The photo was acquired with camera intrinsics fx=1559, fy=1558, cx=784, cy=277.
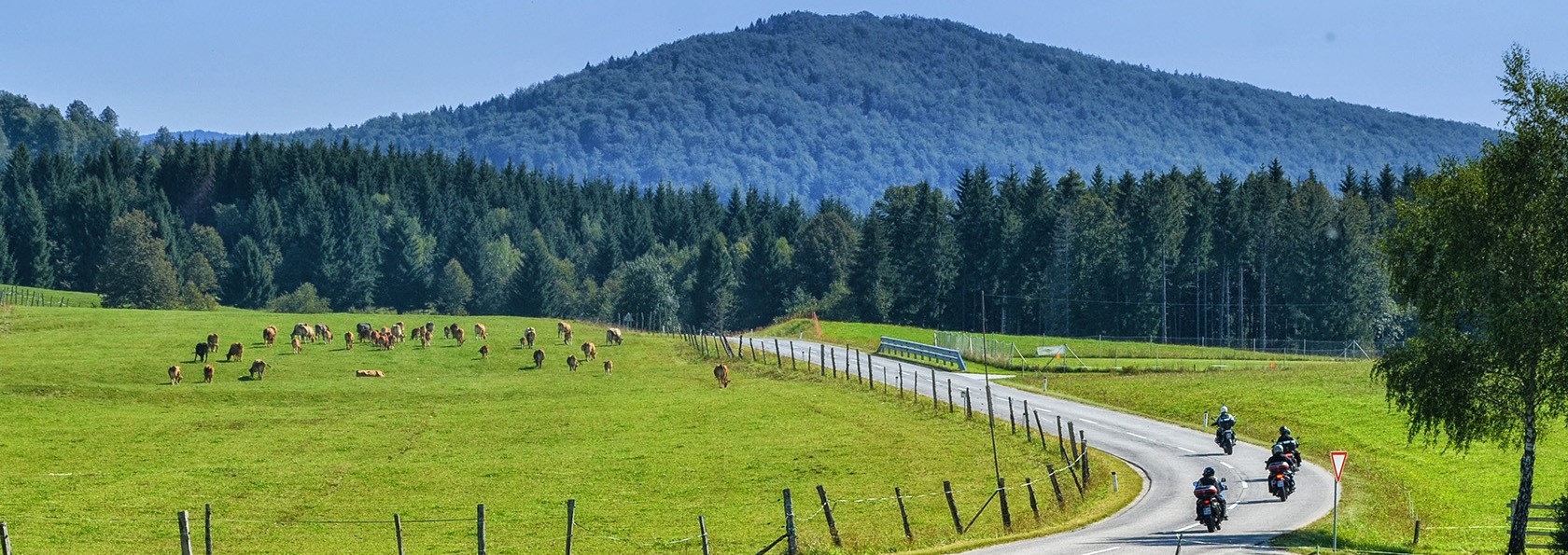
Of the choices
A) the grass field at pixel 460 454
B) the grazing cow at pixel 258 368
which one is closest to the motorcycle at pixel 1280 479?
the grass field at pixel 460 454

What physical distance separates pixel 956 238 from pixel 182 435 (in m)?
112

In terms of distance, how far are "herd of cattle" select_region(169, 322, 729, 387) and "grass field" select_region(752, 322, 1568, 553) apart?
2259 cm

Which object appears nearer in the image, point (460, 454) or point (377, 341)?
point (460, 454)

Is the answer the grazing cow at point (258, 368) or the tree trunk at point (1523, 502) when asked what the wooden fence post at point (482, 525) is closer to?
the tree trunk at point (1523, 502)

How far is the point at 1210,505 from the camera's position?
3900 cm

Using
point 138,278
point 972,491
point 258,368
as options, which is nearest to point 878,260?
point 138,278

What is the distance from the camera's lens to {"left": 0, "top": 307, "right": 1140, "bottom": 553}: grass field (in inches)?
1633

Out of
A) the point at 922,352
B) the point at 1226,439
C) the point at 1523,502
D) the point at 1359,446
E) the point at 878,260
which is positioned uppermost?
the point at 878,260

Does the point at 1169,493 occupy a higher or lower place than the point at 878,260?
lower

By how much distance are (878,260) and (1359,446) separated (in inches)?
4203

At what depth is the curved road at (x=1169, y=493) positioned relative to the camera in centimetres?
3662

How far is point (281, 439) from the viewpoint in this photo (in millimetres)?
60625

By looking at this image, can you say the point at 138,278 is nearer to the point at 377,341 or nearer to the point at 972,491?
the point at 377,341

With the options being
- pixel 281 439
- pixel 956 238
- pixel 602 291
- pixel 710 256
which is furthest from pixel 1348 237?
pixel 281 439
